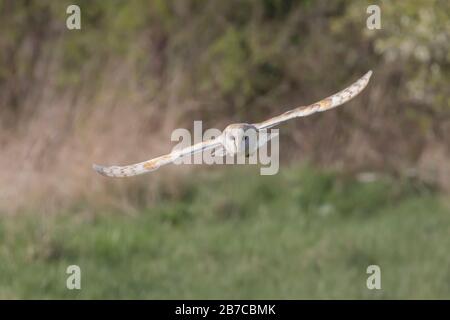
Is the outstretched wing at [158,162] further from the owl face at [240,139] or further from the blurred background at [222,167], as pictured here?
the blurred background at [222,167]

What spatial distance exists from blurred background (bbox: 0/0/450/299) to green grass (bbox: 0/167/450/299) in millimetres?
17

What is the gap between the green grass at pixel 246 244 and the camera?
8523mm

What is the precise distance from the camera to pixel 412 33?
1065 cm

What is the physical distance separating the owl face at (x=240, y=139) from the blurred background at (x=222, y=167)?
3.24 metres

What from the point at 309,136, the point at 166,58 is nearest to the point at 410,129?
the point at 309,136

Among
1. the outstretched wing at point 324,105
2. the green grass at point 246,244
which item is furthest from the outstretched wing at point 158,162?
the green grass at point 246,244

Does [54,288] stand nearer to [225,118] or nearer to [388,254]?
[388,254]

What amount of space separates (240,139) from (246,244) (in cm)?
437

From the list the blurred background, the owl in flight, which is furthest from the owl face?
the blurred background

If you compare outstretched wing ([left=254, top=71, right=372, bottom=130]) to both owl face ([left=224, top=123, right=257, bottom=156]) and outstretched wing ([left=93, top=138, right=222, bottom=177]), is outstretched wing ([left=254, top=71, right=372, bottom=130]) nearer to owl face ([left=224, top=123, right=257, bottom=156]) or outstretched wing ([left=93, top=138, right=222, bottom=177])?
owl face ([left=224, top=123, right=257, bottom=156])

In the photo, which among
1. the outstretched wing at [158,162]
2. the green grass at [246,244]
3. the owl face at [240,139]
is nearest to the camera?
the owl face at [240,139]

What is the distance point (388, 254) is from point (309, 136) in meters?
3.98

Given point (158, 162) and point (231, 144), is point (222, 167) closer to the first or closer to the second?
point (158, 162)

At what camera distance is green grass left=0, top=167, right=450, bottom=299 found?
28.0 feet
